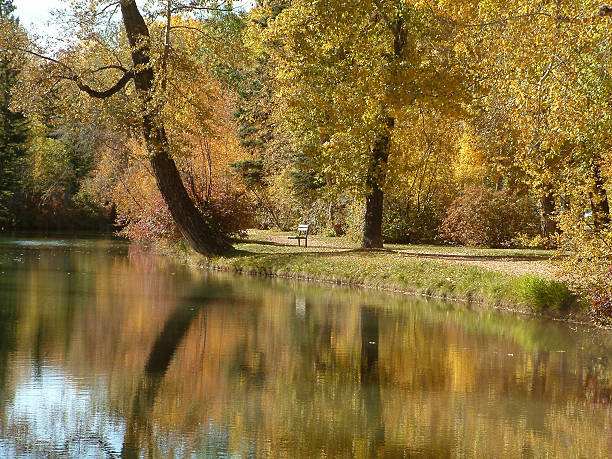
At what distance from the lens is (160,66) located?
20.7 metres

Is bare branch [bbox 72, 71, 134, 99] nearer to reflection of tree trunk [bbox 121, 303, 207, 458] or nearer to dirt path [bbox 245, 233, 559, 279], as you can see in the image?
dirt path [bbox 245, 233, 559, 279]

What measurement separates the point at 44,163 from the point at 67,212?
2.98 meters

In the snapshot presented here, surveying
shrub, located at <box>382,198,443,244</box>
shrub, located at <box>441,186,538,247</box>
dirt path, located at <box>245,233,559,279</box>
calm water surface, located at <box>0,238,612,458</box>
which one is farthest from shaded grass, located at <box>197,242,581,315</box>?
shrub, located at <box>441,186,538,247</box>

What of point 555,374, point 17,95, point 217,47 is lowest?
point 555,374

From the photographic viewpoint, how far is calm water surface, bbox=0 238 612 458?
273 inches

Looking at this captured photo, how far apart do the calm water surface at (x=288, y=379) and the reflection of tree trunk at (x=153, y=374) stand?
0.03 m

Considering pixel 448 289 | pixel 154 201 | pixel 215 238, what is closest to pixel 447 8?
pixel 448 289

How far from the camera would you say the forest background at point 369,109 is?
13.8 meters

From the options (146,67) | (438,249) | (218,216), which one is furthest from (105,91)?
(438,249)

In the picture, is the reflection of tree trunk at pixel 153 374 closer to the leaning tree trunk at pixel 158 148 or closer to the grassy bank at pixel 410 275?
the grassy bank at pixel 410 275

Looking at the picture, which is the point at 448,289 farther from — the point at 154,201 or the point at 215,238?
the point at 154,201

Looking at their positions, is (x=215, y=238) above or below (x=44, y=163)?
below

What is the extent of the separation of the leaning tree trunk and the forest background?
0.05 m

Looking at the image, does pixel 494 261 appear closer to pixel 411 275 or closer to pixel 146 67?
pixel 411 275
